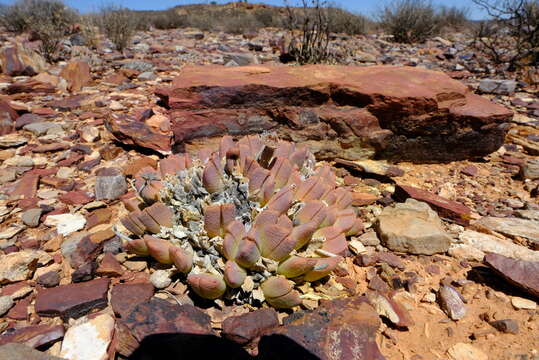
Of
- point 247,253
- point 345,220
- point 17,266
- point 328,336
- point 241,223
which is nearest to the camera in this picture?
point 328,336

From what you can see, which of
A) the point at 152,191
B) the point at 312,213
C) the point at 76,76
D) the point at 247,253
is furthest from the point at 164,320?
the point at 76,76

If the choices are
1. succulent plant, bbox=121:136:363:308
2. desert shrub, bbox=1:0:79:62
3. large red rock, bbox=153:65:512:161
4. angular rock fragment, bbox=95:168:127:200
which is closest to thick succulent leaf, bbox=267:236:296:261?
succulent plant, bbox=121:136:363:308

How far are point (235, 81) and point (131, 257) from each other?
207cm

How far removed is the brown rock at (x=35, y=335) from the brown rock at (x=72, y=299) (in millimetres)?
96

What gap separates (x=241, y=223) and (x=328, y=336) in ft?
2.30

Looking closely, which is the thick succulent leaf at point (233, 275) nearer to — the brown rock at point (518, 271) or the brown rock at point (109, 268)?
the brown rock at point (109, 268)

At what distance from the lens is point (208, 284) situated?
6.06ft

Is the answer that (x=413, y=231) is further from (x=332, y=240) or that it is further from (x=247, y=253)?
(x=247, y=253)

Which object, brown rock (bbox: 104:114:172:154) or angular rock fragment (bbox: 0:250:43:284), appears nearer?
angular rock fragment (bbox: 0:250:43:284)

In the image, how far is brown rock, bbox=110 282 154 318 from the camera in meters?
1.90

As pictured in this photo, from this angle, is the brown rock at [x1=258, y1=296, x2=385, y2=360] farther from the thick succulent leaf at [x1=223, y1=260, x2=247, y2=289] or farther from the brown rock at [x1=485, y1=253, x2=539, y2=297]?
the brown rock at [x1=485, y1=253, x2=539, y2=297]

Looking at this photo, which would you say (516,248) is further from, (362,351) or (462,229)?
(362,351)

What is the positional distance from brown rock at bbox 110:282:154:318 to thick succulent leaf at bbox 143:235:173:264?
0.57 feet

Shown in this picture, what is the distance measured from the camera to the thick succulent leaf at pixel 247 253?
1.83m
